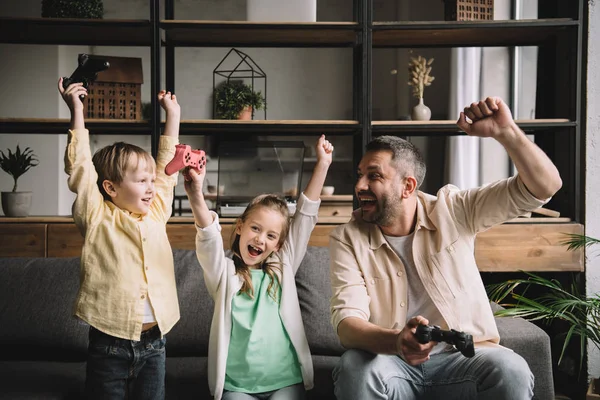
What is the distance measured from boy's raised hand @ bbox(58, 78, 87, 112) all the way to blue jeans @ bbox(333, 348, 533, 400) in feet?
3.38

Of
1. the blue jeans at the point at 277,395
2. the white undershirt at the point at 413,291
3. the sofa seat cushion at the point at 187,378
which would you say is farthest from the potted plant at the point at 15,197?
the white undershirt at the point at 413,291

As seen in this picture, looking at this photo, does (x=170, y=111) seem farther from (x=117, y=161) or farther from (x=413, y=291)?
(x=413, y=291)

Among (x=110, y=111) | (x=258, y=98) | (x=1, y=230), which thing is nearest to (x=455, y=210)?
(x=258, y=98)

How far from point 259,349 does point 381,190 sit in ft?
1.98

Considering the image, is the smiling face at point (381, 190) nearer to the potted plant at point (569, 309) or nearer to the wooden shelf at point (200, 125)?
the potted plant at point (569, 309)

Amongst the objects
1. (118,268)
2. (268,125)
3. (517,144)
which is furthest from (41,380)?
(517,144)

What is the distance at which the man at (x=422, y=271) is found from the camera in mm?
1616

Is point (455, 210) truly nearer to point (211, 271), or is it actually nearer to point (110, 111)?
point (211, 271)

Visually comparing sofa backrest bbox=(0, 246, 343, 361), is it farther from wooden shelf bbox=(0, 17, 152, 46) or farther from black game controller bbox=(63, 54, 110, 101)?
wooden shelf bbox=(0, 17, 152, 46)

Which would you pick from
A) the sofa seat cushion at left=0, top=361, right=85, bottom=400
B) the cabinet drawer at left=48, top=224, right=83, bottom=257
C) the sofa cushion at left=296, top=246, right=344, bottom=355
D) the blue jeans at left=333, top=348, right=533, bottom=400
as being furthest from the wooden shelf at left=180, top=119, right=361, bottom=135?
the blue jeans at left=333, top=348, right=533, bottom=400

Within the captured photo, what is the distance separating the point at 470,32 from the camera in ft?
9.81

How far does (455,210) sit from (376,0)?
4.24 metres

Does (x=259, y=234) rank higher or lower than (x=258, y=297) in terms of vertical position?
higher

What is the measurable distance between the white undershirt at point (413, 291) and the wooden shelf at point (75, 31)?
1697 millimetres
